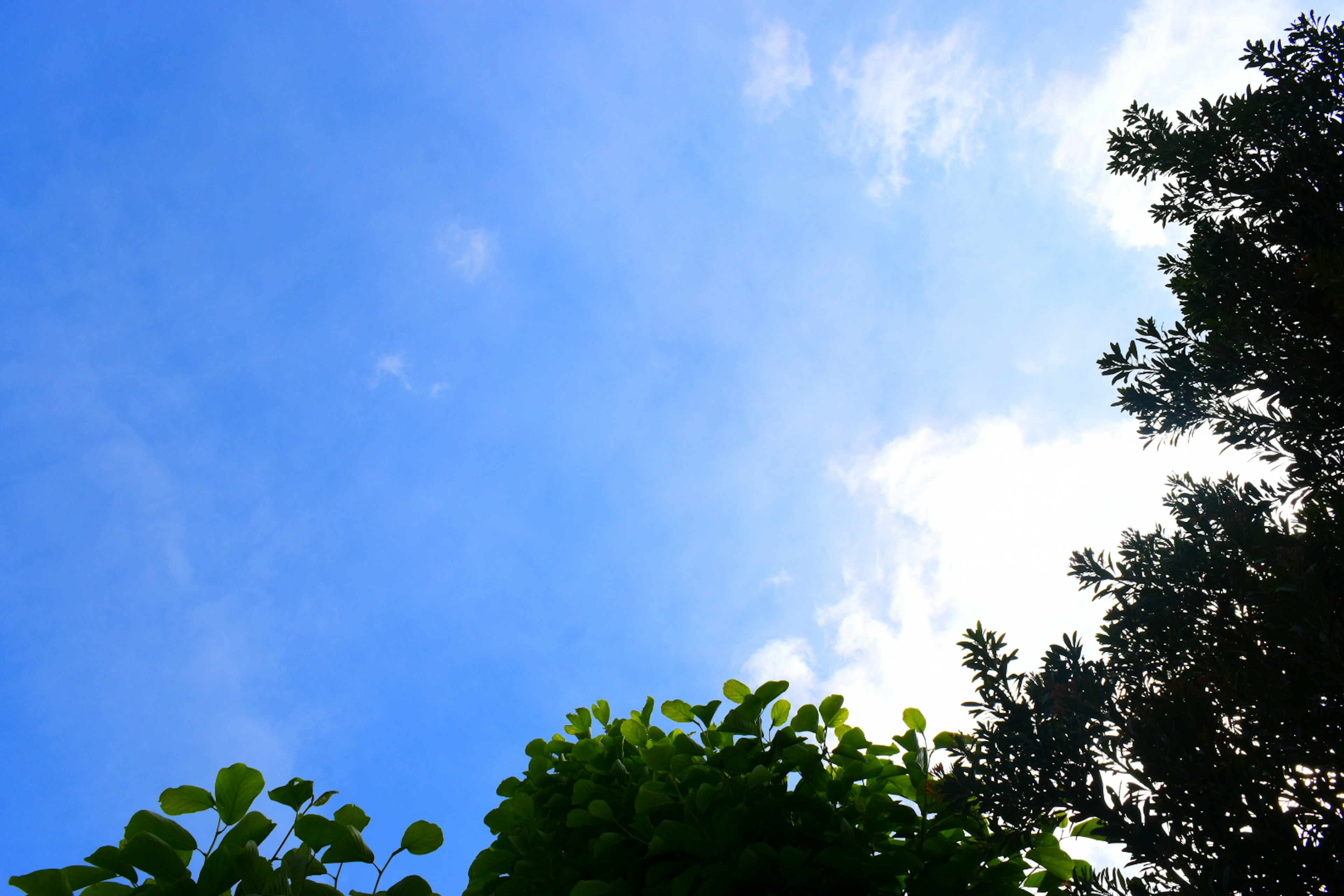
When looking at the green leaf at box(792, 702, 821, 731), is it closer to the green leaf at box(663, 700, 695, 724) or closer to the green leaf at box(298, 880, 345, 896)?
the green leaf at box(663, 700, 695, 724)

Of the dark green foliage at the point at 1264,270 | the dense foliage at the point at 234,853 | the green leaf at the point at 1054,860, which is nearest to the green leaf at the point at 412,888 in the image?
the dense foliage at the point at 234,853

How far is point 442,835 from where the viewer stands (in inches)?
111

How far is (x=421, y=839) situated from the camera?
2.77 m

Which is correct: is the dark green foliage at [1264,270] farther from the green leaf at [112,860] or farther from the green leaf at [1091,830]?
the green leaf at [112,860]

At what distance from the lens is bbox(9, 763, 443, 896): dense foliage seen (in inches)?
87.5

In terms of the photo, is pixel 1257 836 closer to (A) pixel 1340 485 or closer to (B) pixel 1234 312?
(A) pixel 1340 485

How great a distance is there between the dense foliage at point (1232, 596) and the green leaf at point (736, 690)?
1.15 m

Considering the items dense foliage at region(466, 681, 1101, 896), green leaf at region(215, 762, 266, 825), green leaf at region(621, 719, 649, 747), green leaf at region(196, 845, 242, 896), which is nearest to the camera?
green leaf at region(196, 845, 242, 896)

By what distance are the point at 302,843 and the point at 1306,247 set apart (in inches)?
260

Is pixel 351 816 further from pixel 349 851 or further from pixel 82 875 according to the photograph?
pixel 82 875

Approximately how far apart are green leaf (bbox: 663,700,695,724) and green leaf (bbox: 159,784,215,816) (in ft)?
7.73

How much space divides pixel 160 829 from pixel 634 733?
7.97 ft

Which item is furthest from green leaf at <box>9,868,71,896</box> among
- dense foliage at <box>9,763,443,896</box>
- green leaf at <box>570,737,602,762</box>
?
green leaf at <box>570,737,602,762</box>

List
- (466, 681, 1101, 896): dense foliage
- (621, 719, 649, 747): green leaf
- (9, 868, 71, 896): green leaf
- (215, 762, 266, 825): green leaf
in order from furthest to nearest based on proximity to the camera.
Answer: (621, 719, 649, 747): green leaf < (466, 681, 1101, 896): dense foliage < (215, 762, 266, 825): green leaf < (9, 868, 71, 896): green leaf
